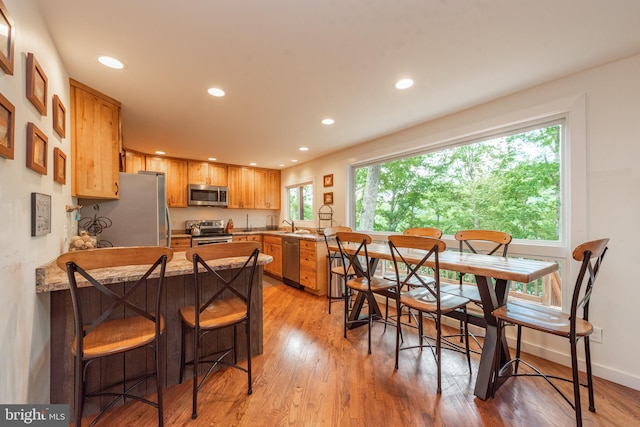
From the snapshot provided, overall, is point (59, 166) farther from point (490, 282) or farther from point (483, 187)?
point (483, 187)

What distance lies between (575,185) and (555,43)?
1.08 m

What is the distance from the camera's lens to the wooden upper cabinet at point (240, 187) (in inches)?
219

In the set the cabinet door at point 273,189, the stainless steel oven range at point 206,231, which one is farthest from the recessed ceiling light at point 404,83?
the cabinet door at point 273,189

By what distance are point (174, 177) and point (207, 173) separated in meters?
0.60

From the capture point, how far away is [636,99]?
1.84m

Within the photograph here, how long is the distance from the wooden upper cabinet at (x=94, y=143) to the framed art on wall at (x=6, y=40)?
133cm

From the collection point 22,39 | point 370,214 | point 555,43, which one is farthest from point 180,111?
point 555,43

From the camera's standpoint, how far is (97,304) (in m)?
1.58

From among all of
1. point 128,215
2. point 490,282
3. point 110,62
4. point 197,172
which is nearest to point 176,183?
point 197,172

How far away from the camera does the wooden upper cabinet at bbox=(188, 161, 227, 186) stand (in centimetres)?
509

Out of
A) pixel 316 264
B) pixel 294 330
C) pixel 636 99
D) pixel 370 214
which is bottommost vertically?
pixel 294 330

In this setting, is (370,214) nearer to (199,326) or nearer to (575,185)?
(575,185)

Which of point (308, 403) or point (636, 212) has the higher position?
point (636, 212)

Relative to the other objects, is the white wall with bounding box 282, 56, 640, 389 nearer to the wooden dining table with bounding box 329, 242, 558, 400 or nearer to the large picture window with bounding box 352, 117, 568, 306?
the large picture window with bounding box 352, 117, 568, 306
